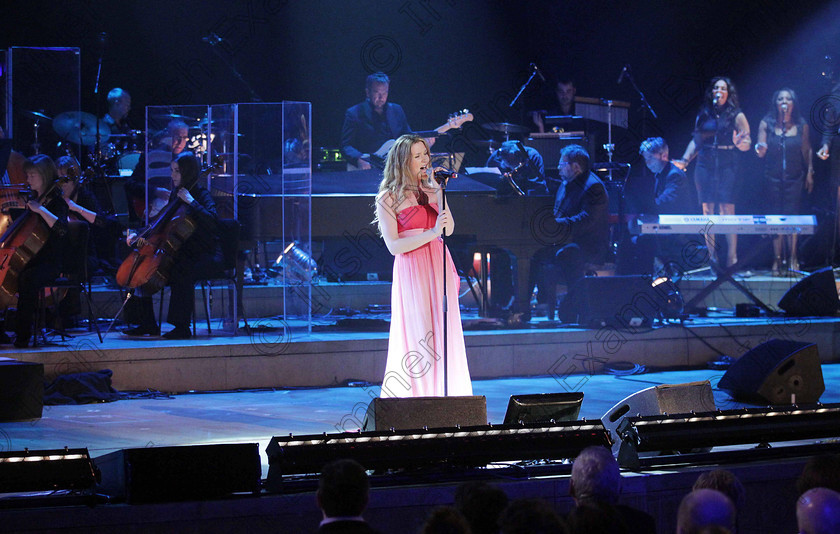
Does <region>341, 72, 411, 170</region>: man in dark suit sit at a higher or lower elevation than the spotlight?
higher

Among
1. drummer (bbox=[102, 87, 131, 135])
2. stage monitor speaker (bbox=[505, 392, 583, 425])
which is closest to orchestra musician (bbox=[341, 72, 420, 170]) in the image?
drummer (bbox=[102, 87, 131, 135])

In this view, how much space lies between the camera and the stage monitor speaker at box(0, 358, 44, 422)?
6.36 meters

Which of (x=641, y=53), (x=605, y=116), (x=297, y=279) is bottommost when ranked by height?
(x=297, y=279)

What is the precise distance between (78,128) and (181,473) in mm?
6485

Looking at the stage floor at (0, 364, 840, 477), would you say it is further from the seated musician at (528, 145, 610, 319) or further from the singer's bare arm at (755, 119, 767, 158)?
the singer's bare arm at (755, 119, 767, 158)

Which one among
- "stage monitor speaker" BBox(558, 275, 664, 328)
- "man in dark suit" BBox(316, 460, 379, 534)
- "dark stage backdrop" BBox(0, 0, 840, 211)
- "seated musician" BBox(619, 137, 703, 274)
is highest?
"dark stage backdrop" BBox(0, 0, 840, 211)

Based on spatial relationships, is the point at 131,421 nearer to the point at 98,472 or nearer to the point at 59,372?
the point at 59,372

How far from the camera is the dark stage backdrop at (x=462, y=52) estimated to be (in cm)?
1183

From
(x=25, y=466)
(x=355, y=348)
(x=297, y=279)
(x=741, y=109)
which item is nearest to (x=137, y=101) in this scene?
(x=297, y=279)

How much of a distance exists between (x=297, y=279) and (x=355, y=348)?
2.84 feet

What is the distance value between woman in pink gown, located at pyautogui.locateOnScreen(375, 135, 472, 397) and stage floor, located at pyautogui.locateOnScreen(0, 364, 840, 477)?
949 millimetres

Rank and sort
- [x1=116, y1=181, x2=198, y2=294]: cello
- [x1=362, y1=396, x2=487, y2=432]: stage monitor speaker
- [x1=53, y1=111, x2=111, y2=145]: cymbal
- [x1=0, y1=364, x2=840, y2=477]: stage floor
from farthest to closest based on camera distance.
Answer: [x1=53, y1=111, x2=111, y2=145]: cymbal < [x1=116, y1=181, x2=198, y2=294]: cello < [x1=0, y1=364, x2=840, y2=477]: stage floor < [x1=362, y1=396, x2=487, y2=432]: stage monitor speaker

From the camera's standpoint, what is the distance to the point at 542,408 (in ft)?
15.4

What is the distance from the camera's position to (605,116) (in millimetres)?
11500
